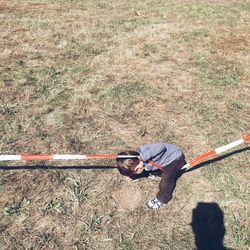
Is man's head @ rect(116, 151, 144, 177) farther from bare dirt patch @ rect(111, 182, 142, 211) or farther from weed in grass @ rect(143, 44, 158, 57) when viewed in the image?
weed in grass @ rect(143, 44, 158, 57)

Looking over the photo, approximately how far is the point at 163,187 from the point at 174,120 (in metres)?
2.42

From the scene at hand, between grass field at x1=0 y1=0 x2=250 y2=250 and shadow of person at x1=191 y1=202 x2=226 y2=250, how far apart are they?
0.23 ft

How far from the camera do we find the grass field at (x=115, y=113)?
608 cm

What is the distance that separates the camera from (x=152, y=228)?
6051 mm

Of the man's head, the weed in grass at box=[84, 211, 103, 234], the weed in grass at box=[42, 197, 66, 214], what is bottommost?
the weed in grass at box=[84, 211, 103, 234]

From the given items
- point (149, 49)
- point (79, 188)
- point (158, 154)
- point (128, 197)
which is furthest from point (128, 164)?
point (149, 49)

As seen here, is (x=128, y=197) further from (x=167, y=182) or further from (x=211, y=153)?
(x=211, y=153)

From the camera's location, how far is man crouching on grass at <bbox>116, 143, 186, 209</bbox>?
6.16 m

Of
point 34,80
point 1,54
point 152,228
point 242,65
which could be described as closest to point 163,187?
point 152,228

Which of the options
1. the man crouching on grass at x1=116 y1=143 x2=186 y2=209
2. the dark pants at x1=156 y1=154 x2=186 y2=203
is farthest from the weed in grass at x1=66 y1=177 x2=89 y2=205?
the dark pants at x1=156 y1=154 x2=186 y2=203

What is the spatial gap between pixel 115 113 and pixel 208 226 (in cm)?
347

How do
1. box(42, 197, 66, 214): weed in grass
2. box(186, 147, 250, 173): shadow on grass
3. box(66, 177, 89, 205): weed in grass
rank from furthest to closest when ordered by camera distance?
box(186, 147, 250, 173): shadow on grass, box(66, 177, 89, 205): weed in grass, box(42, 197, 66, 214): weed in grass

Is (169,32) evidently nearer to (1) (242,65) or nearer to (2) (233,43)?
(2) (233,43)

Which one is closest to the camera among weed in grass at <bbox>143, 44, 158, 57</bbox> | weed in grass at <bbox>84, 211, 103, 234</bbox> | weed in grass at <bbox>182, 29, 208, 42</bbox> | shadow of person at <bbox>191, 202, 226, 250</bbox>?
shadow of person at <bbox>191, 202, 226, 250</bbox>
